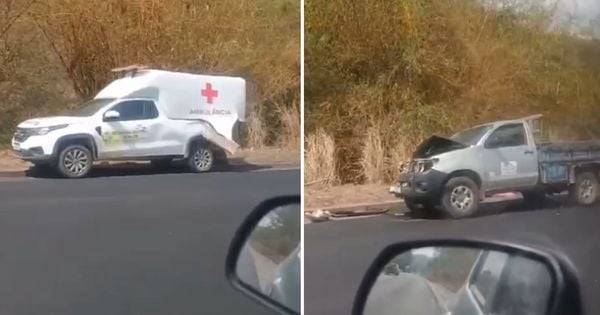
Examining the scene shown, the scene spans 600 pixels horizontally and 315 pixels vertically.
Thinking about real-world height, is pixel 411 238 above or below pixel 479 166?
below

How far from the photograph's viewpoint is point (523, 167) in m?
2.78

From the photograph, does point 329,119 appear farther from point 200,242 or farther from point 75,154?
point 75,154

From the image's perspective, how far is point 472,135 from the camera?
2775mm

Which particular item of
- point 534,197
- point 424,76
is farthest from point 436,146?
point 534,197

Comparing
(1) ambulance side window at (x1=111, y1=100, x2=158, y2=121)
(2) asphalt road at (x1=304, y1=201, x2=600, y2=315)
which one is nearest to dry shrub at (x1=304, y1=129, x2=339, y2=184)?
(2) asphalt road at (x1=304, y1=201, x2=600, y2=315)

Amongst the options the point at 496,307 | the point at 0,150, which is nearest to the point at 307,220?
the point at 496,307

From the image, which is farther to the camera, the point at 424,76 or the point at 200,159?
the point at 200,159

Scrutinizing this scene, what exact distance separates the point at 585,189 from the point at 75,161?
151 cm

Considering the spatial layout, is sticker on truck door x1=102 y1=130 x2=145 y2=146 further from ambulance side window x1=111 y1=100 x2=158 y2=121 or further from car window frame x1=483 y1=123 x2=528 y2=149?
car window frame x1=483 y1=123 x2=528 y2=149

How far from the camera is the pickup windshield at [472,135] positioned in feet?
9.10

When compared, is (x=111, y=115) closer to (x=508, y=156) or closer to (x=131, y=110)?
(x=131, y=110)

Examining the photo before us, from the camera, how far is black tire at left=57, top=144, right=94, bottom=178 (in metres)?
2.78

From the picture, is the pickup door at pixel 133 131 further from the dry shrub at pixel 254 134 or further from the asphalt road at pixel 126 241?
the dry shrub at pixel 254 134

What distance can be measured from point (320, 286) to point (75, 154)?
818 millimetres
